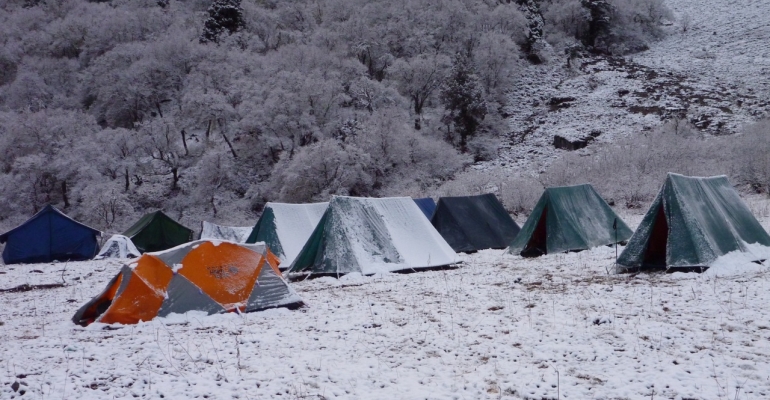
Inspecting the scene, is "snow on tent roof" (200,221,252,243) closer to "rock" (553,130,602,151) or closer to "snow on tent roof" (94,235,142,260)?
"snow on tent roof" (94,235,142,260)

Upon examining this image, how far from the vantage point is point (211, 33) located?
189ft

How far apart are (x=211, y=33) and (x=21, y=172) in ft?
93.1

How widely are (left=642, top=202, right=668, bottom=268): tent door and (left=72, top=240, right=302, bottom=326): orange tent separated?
22.6 feet

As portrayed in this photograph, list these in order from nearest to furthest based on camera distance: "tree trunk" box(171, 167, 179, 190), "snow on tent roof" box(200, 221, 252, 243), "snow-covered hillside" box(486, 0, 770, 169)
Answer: "snow on tent roof" box(200, 221, 252, 243)
"snow-covered hillside" box(486, 0, 770, 169)
"tree trunk" box(171, 167, 179, 190)

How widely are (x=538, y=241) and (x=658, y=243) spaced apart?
4426 mm

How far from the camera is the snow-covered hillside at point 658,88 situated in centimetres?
3616

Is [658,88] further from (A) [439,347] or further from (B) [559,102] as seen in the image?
(A) [439,347]

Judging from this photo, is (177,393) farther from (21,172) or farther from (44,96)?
(44,96)

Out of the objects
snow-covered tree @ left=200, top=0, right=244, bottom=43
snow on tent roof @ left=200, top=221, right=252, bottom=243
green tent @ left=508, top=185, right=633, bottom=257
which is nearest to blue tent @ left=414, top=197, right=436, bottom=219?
green tent @ left=508, top=185, right=633, bottom=257

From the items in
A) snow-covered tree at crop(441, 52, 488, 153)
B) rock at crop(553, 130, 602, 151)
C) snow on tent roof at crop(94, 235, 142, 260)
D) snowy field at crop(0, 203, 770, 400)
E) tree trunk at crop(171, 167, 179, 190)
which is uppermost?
snow-covered tree at crop(441, 52, 488, 153)

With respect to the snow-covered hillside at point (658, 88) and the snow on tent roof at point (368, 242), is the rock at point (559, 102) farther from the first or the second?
the snow on tent roof at point (368, 242)

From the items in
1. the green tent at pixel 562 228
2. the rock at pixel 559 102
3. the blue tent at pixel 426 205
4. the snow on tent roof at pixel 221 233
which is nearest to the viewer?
the green tent at pixel 562 228

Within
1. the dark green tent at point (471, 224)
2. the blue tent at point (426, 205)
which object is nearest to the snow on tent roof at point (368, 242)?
the dark green tent at point (471, 224)

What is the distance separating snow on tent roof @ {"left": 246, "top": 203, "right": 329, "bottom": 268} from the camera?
14.1 meters
